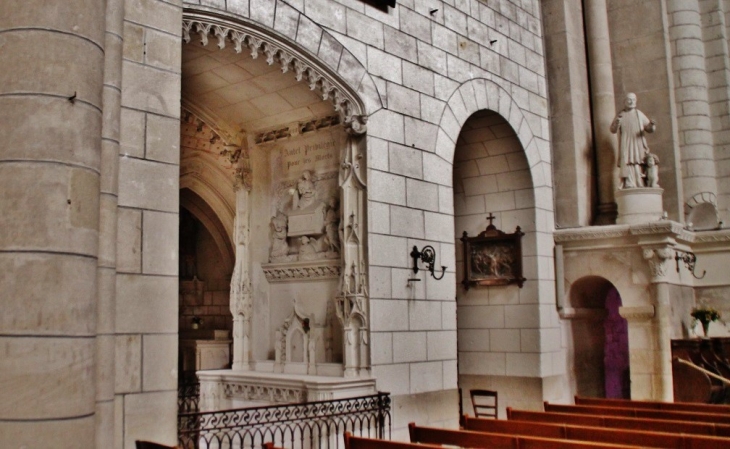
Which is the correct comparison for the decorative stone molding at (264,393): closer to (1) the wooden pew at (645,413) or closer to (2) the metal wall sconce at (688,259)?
(1) the wooden pew at (645,413)

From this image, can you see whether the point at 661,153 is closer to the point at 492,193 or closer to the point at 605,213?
the point at 605,213

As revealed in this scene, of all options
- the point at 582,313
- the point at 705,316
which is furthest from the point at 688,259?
the point at 582,313

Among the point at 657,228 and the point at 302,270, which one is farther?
the point at 657,228

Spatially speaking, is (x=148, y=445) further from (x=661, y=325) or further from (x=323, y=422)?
(x=661, y=325)

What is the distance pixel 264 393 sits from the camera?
25.6ft

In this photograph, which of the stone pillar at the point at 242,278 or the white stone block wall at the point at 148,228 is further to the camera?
the stone pillar at the point at 242,278

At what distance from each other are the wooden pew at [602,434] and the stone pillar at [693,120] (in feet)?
24.0

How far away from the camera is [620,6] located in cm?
1262

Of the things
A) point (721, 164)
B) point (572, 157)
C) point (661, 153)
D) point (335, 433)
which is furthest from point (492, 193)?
point (335, 433)

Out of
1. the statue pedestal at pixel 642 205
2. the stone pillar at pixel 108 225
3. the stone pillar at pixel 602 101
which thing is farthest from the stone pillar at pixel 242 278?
the stone pillar at pixel 602 101

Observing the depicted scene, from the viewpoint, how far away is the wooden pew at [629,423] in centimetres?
592

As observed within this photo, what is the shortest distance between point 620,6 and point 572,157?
327cm

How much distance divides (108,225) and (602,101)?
9.64 m

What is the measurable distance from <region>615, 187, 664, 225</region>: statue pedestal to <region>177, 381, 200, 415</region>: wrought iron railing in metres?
6.79
